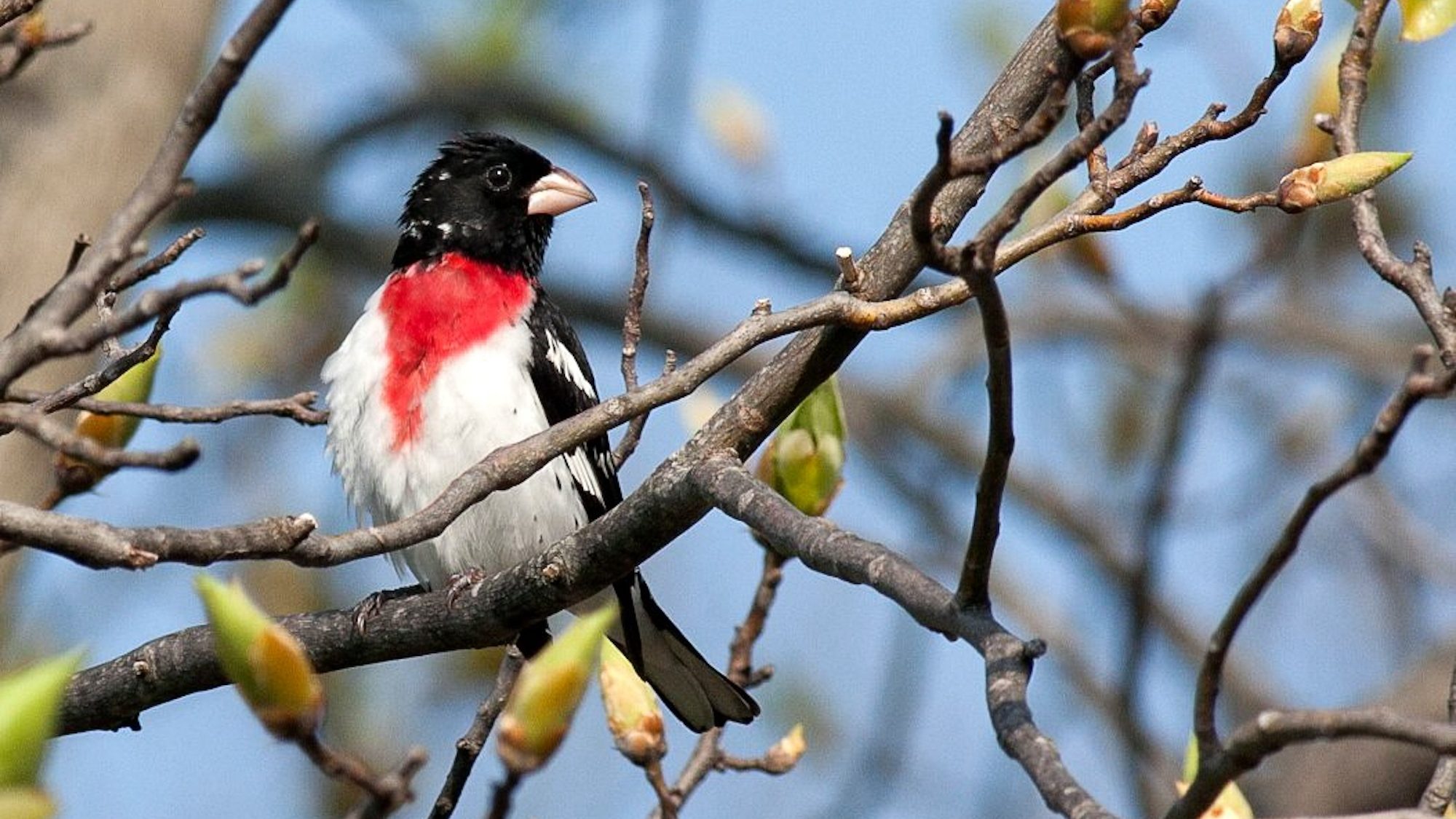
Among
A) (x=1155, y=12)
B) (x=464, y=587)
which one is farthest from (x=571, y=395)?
(x=1155, y=12)

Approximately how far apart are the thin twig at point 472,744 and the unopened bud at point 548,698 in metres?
1.31

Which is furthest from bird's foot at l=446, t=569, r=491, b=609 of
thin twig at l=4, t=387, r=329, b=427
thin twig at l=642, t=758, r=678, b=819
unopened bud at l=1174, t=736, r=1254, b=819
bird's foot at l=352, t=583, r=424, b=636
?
unopened bud at l=1174, t=736, r=1254, b=819

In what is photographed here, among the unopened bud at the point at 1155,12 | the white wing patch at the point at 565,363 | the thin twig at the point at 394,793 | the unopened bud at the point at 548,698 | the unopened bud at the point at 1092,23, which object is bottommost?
the thin twig at the point at 394,793

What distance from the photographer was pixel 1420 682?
5.87m

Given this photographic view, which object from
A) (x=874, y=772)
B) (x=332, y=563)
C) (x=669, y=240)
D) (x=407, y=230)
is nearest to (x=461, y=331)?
(x=407, y=230)

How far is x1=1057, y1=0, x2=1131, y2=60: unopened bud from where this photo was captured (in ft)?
7.18

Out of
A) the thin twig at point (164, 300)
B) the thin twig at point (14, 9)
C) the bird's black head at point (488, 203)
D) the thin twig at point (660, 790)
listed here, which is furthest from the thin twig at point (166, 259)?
the bird's black head at point (488, 203)

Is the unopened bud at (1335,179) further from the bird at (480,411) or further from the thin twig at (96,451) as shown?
the bird at (480,411)

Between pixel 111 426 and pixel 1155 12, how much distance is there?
6.36 ft

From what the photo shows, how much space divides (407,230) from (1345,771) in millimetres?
3485

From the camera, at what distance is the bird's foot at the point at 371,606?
11.3 ft

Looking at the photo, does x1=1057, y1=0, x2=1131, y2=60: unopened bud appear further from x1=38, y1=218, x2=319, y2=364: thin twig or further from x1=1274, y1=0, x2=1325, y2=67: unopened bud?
x1=38, y1=218, x2=319, y2=364: thin twig

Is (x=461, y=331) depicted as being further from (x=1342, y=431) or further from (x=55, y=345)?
(x=1342, y=431)

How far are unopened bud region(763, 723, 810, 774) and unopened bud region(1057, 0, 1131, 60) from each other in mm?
1743
